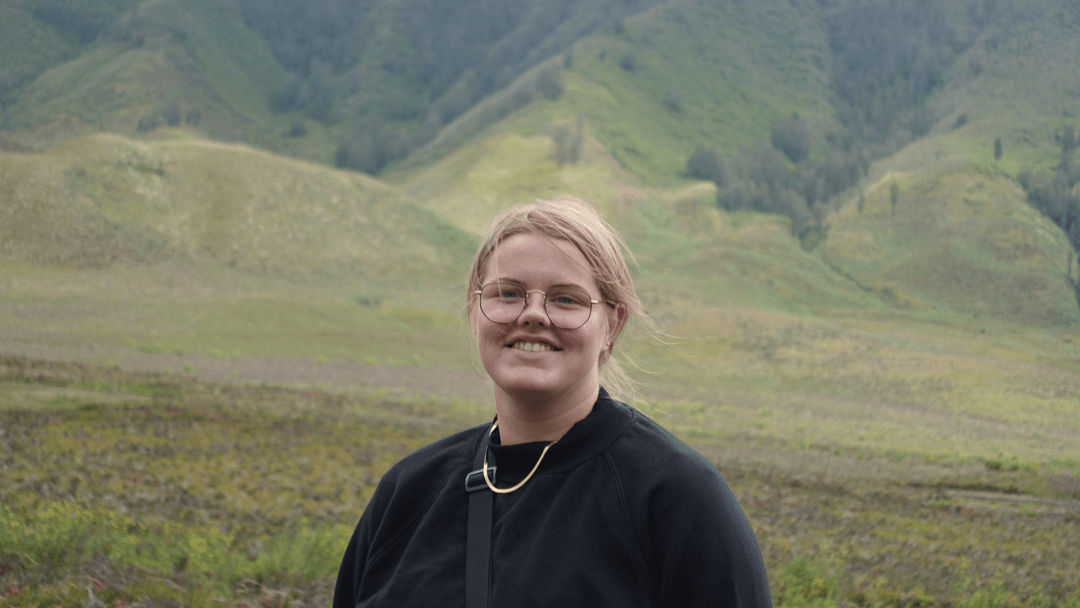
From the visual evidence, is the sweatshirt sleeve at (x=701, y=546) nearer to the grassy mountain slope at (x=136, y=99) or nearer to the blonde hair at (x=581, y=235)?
the blonde hair at (x=581, y=235)

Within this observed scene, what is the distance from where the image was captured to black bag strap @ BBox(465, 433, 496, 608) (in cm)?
225

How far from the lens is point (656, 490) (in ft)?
7.15

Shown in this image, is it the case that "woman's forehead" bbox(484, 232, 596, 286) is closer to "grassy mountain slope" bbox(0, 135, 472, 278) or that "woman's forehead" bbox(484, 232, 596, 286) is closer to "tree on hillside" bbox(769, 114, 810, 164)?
"grassy mountain slope" bbox(0, 135, 472, 278)

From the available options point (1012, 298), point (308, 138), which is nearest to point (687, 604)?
point (1012, 298)

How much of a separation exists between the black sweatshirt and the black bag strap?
2 centimetres

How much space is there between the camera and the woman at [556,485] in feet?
7.04

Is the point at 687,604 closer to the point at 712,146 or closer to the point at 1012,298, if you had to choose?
the point at 1012,298

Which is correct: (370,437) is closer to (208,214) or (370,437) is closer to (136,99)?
(208,214)

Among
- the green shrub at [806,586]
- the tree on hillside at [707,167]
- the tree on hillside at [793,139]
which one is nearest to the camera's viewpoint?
the green shrub at [806,586]

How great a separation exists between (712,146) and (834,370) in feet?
362

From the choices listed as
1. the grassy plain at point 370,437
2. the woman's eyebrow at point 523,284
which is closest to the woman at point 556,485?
the woman's eyebrow at point 523,284

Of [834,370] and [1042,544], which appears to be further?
[834,370]

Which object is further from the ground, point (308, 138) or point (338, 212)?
point (308, 138)

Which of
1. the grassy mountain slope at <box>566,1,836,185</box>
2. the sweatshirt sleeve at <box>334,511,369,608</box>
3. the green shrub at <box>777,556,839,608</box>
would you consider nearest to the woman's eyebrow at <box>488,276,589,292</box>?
the sweatshirt sleeve at <box>334,511,369,608</box>
